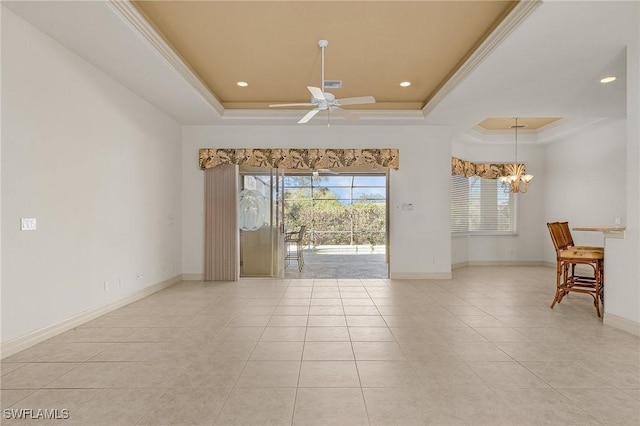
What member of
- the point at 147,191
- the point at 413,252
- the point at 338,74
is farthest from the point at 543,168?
the point at 147,191

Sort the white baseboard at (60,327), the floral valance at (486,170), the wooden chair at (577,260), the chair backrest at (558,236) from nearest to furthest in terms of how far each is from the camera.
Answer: the white baseboard at (60,327)
the wooden chair at (577,260)
the chair backrest at (558,236)
the floral valance at (486,170)

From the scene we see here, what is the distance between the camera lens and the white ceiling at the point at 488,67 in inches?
113

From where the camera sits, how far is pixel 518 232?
7.96 meters

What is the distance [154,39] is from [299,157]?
3.13 meters

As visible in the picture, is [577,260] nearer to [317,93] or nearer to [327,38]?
[317,93]

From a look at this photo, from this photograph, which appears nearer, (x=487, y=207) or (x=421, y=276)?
(x=421, y=276)

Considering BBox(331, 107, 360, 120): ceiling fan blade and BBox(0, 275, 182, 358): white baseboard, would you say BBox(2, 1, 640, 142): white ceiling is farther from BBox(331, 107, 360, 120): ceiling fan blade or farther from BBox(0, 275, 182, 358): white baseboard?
BBox(0, 275, 182, 358): white baseboard

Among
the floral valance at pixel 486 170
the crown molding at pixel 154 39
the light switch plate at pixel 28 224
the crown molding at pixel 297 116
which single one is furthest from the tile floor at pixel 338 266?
the light switch plate at pixel 28 224

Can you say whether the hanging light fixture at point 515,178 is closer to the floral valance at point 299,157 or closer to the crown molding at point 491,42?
the floral valance at point 299,157

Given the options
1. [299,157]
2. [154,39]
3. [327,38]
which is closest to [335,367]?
[327,38]

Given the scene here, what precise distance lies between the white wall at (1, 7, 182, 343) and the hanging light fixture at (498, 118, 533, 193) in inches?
273

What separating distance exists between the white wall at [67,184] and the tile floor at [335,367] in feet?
1.49

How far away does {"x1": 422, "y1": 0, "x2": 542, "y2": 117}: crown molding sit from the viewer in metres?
2.84

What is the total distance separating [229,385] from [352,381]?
2.84 ft
